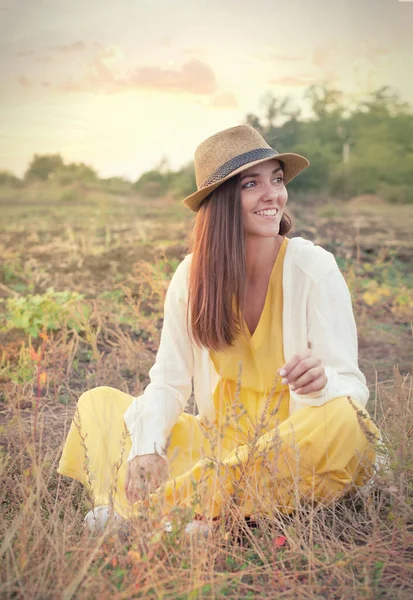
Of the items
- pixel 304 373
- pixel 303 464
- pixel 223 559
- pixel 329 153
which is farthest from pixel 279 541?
pixel 329 153

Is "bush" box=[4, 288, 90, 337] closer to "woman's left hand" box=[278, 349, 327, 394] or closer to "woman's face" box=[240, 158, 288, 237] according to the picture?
"woman's face" box=[240, 158, 288, 237]

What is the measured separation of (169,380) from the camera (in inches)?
102

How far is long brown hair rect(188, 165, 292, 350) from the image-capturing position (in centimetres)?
251

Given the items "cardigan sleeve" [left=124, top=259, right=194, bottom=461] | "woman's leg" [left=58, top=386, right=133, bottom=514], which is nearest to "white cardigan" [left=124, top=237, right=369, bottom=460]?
"cardigan sleeve" [left=124, top=259, right=194, bottom=461]

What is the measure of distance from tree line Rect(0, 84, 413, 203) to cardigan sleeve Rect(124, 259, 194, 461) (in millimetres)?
8922

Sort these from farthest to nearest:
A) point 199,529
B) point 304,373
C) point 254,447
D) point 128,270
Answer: point 128,270 → point 304,373 → point 254,447 → point 199,529

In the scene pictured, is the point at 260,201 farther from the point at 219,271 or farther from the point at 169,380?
the point at 169,380

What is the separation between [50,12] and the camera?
859 centimetres

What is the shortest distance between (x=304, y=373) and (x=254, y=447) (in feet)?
0.92

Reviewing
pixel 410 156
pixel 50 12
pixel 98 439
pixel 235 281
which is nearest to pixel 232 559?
pixel 98 439

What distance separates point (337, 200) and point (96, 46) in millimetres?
5498

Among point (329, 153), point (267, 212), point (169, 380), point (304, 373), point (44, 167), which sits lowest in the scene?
point (169, 380)

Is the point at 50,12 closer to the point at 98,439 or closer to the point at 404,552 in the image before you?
the point at 98,439

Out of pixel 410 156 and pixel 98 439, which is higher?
pixel 410 156
